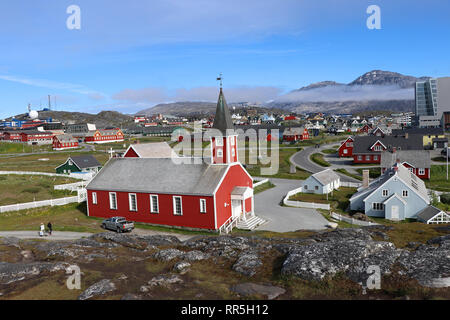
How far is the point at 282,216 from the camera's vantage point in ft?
121

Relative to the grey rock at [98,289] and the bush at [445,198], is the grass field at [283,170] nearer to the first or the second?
the bush at [445,198]

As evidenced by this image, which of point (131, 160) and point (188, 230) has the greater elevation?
point (131, 160)

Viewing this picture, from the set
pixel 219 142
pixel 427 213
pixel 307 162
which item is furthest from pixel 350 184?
pixel 219 142

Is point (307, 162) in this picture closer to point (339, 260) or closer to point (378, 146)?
point (378, 146)

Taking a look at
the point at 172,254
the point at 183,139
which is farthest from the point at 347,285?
the point at 183,139

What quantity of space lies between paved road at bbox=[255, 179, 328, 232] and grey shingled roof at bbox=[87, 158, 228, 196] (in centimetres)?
685

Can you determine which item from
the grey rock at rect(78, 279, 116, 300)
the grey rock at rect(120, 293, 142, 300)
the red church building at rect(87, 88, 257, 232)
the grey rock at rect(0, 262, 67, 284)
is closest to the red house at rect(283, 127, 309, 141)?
the red church building at rect(87, 88, 257, 232)

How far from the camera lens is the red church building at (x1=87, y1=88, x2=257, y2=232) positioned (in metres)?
31.8

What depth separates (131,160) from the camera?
39.3 m

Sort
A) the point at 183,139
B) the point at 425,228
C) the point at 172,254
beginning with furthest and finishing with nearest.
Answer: the point at 183,139
the point at 425,228
the point at 172,254

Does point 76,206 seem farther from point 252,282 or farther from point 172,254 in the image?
point 252,282

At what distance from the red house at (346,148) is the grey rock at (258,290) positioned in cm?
7879

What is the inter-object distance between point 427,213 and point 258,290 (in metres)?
29.5

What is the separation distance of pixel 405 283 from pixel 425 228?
55.8 feet
